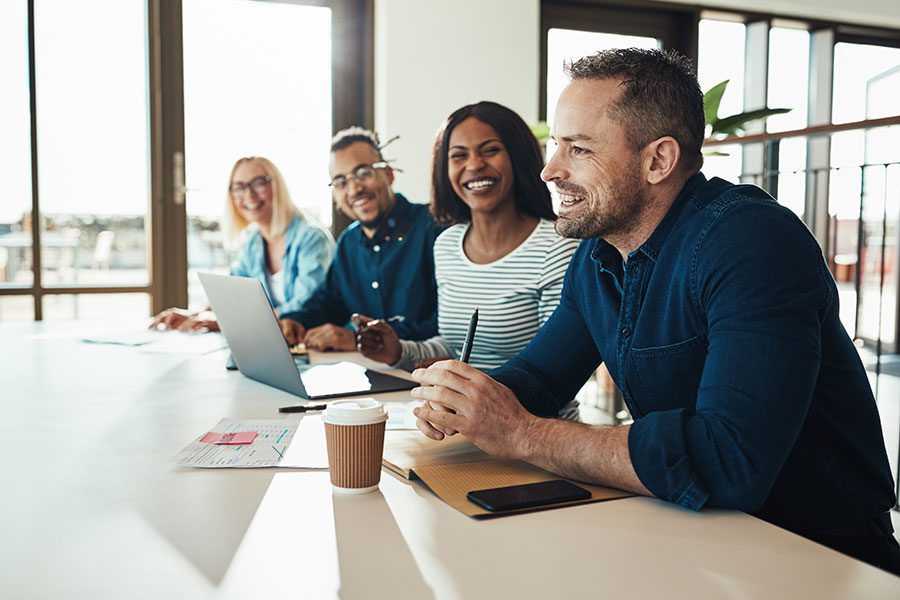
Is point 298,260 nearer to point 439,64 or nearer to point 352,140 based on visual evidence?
point 352,140

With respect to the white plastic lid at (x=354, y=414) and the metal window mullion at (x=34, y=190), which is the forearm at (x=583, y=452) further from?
the metal window mullion at (x=34, y=190)

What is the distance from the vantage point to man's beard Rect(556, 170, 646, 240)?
45.4 inches

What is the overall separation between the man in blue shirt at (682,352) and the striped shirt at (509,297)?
1.62 feet

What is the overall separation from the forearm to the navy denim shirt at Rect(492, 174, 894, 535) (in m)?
0.02

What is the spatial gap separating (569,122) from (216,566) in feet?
2.51

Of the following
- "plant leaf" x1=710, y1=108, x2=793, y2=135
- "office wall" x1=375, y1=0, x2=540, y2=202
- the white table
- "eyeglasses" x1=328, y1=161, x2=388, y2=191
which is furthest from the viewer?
"office wall" x1=375, y1=0, x2=540, y2=202

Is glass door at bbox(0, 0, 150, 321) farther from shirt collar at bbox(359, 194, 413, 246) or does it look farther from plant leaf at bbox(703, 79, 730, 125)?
plant leaf at bbox(703, 79, 730, 125)

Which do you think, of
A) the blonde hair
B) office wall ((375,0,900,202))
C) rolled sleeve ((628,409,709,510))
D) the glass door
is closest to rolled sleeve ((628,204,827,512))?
rolled sleeve ((628,409,709,510))

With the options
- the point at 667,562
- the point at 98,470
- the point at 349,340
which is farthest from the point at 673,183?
the point at 349,340

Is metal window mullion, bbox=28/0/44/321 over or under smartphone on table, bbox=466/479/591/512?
over

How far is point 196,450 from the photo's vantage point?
3.54 feet

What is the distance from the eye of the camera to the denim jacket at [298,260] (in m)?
2.74

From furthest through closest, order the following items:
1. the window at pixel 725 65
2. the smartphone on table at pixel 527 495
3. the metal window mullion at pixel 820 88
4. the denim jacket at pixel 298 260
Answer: the metal window mullion at pixel 820 88
the window at pixel 725 65
the denim jacket at pixel 298 260
the smartphone on table at pixel 527 495

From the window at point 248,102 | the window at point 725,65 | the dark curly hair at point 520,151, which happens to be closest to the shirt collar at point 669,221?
the dark curly hair at point 520,151
